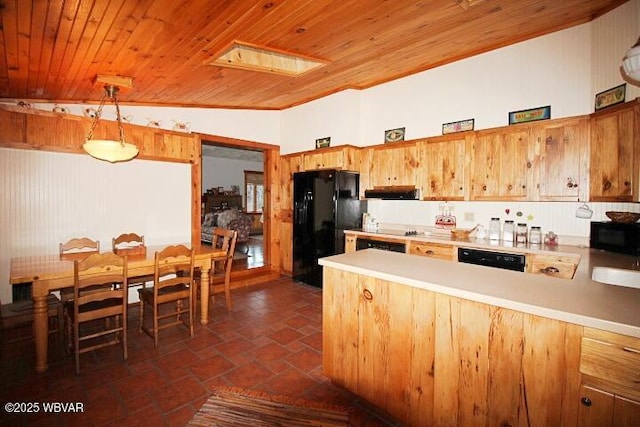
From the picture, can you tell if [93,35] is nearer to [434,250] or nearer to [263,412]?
[263,412]

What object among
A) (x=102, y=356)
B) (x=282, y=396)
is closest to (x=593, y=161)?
(x=282, y=396)

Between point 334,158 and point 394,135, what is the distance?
3.23 ft

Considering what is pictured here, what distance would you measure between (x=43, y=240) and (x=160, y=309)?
1.51 m

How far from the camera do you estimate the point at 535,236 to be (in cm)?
294

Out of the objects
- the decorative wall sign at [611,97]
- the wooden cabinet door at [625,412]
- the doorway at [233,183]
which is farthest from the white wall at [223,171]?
the wooden cabinet door at [625,412]

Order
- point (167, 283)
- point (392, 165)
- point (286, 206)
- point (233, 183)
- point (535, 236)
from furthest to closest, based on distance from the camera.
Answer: point (233, 183) < point (286, 206) < point (392, 165) < point (535, 236) < point (167, 283)

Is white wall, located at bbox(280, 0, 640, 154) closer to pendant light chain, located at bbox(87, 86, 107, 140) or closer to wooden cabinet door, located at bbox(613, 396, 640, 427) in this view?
wooden cabinet door, located at bbox(613, 396, 640, 427)

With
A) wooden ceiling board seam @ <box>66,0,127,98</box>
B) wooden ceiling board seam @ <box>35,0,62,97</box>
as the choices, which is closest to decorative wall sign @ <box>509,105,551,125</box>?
wooden ceiling board seam @ <box>66,0,127,98</box>

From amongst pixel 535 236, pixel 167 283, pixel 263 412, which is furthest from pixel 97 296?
pixel 535 236

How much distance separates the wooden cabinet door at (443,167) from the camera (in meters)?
3.42

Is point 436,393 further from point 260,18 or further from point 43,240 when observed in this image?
point 43,240

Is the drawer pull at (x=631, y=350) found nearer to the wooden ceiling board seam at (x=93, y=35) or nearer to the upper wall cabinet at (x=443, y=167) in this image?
the upper wall cabinet at (x=443, y=167)

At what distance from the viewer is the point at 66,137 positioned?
3.30 meters

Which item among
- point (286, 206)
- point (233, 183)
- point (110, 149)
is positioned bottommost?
point (286, 206)
